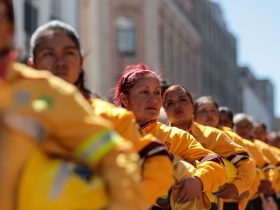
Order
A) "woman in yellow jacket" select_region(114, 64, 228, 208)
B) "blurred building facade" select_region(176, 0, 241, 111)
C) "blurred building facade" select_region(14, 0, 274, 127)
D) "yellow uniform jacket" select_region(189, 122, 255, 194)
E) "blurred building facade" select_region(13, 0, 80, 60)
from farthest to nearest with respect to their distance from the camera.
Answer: "blurred building facade" select_region(176, 0, 241, 111) < "blurred building facade" select_region(14, 0, 274, 127) < "blurred building facade" select_region(13, 0, 80, 60) < "yellow uniform jacket" select_region(189, 122, 255, 194) < "woman in yellow jacket" select_region(114, 64, 228, 208)

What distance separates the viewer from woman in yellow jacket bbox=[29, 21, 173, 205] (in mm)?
3676

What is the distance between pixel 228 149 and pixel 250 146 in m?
2.53

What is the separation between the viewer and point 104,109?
145 inches

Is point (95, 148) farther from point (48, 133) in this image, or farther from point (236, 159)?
point (236, 159)

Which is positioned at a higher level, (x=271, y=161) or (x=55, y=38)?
(x=55, y=38)

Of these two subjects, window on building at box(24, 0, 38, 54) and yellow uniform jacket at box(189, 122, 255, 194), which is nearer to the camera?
yellow uniform jacket at box(189, 122, 255, 194)

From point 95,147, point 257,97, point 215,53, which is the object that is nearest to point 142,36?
point 215,53

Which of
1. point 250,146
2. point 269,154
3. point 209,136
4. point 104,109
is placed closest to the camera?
point 104,109

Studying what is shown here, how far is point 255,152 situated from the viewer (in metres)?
9.77

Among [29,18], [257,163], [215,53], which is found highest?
[29,18]

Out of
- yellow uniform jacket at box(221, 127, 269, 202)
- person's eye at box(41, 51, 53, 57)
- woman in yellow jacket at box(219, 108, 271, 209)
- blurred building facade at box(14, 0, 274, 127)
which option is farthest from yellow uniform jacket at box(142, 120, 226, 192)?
blurred building facade at box(14, 0, 274, 127)

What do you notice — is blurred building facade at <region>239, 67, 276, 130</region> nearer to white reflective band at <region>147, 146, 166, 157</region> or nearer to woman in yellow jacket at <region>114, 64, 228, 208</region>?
woman in yellow jacket at <region>114, 64, 228, 208</region>

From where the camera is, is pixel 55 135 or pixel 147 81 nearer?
pixel 55 135

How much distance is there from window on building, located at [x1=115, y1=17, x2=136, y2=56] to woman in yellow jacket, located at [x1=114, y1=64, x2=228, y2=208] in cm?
4577
